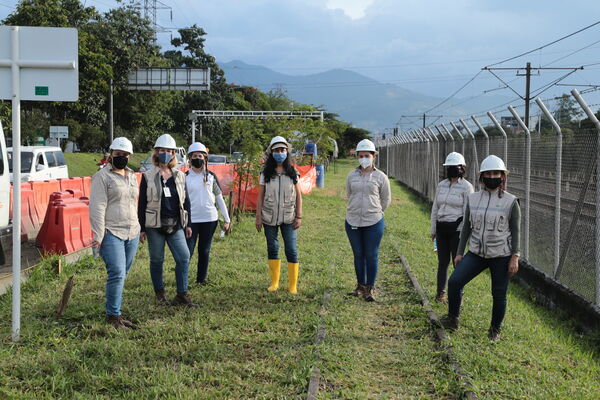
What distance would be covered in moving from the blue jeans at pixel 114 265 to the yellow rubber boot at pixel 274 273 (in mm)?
2144

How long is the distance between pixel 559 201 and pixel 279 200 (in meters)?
3.77

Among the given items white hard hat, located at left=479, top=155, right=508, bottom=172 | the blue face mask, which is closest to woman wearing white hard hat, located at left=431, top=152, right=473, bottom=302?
white hard hat, located at left=479, top=155, right=508, bottom=172

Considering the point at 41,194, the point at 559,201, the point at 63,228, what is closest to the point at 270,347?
the point at 559,201

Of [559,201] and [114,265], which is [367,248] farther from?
[114,265]

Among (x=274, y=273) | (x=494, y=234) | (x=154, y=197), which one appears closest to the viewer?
(x=494, y=234)

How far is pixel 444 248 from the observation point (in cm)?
791

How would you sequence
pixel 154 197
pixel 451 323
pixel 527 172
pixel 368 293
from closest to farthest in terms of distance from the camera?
pixel 451 323 → pixel 154 197 → pixel 368 293 → pixel 527 172

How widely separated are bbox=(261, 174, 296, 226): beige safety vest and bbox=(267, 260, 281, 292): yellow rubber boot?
1.78 feet

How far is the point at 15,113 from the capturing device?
603 centimetres

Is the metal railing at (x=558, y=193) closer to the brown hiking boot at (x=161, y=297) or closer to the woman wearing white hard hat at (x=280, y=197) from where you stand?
the woman wearing white hard hat at (x=280, y=197)

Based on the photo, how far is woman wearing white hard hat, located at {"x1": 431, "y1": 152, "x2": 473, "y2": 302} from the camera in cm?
765

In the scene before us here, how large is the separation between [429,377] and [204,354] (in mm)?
1953

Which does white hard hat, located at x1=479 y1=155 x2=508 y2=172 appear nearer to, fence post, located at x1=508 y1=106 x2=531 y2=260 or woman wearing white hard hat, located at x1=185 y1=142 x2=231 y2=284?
woman wearing white hard hat, located at x1=185 y1=142 x2=231 y2=284

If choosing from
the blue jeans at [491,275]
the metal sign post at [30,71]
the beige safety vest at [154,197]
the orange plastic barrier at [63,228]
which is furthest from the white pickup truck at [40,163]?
the blue jeans at [491,275]
